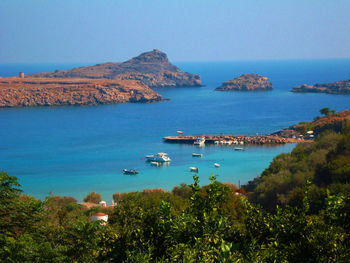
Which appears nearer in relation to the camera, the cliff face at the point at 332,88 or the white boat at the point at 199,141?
the white boat at the point at 199,141

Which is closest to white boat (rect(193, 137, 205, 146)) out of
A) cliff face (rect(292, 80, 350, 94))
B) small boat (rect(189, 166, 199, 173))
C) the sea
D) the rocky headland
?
the sea

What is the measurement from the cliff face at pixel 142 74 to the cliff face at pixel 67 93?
22453 millimetres

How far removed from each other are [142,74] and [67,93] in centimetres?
3519

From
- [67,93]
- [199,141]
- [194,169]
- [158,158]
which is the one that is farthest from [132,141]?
[67,93]

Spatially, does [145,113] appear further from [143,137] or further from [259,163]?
[259,163]

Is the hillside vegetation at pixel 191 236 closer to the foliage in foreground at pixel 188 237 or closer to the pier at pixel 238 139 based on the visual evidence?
the foliage in foreground at pixel 188 237

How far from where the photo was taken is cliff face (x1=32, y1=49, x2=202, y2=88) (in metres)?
103

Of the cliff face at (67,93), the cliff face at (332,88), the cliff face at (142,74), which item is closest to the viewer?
the cliff face at (67,93)

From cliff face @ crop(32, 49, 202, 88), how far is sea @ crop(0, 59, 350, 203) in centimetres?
2920

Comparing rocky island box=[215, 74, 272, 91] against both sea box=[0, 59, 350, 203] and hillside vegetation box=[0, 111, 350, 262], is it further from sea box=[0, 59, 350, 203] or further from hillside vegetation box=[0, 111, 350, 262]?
hillside vegetation box=[0, 111, 350, 262]

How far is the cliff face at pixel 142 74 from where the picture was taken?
338ft

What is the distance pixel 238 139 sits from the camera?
4062cm

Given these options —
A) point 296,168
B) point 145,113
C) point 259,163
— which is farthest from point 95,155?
point 145,113

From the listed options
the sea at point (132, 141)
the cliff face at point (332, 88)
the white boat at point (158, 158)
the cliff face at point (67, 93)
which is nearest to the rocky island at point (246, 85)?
the cliff face at point (332, 88)
